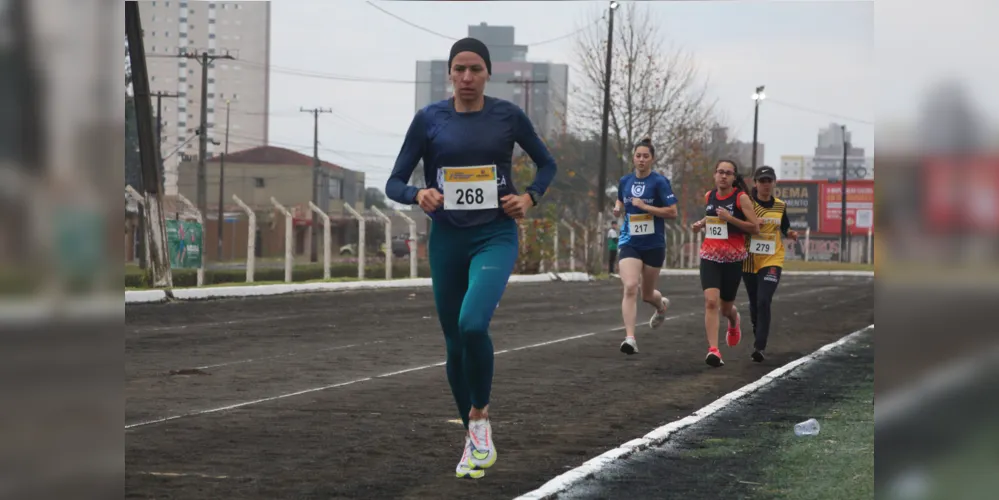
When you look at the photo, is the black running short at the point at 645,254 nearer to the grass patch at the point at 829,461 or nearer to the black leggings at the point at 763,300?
the black leggings at the point at 763,300

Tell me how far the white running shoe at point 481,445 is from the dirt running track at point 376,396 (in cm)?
11

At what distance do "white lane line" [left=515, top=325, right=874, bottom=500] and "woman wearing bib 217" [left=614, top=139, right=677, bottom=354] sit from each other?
1.98 metres

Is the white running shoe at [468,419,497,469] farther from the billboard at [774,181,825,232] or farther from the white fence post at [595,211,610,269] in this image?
the billboard at [774,181,825,232]

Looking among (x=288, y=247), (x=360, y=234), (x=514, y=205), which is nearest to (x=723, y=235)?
(x=514, y=205)

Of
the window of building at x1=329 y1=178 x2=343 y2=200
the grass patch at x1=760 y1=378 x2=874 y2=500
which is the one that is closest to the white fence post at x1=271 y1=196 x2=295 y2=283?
the grass patch at x1=760 y1=378 x2=874 y2=500

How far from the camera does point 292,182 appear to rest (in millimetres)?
104250

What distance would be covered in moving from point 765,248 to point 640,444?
626 cm

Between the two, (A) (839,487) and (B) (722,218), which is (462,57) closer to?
(A) (839,487)

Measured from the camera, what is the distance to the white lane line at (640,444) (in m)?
5.57

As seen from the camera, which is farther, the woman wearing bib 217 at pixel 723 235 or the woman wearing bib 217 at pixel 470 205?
the woman wearing bib 217 at pixel 723 235

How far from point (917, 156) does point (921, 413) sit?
66 centimetres

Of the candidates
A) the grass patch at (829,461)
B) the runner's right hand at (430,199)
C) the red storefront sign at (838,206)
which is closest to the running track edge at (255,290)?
the grass patch at (829,461)

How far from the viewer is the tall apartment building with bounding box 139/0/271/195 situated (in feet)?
433

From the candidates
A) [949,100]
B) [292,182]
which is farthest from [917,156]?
[292,182]
